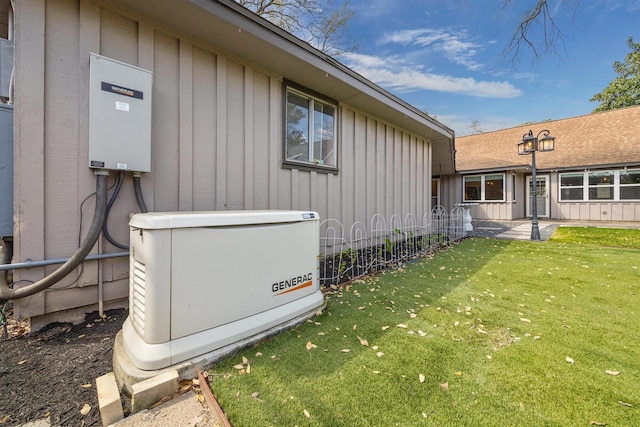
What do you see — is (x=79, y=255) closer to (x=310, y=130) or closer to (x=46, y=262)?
(x=46, y=262)

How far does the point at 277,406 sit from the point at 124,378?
3.09ft

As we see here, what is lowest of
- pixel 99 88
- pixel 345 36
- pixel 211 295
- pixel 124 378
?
pixel 124 378

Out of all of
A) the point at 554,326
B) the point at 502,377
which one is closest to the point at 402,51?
the point at 554,326

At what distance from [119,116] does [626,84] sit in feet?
113

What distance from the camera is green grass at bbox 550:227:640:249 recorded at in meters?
6.80

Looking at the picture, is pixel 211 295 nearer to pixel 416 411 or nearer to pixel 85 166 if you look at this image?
pixel 416 411

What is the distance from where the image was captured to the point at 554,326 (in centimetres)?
254

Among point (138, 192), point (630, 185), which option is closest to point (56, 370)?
point (138, 192)

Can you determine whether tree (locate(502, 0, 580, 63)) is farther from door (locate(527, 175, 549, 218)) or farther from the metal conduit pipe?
door (locate(527, 175, 549, 218))

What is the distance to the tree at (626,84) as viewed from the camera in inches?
838

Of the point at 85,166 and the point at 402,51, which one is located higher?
the point at 402,51

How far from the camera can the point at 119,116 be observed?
2518 millimetres

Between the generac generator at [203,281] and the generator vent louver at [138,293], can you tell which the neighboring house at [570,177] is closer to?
the generac generator at [203,281]

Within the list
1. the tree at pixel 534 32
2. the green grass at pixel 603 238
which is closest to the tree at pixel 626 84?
the green grass at pixel 603 238
